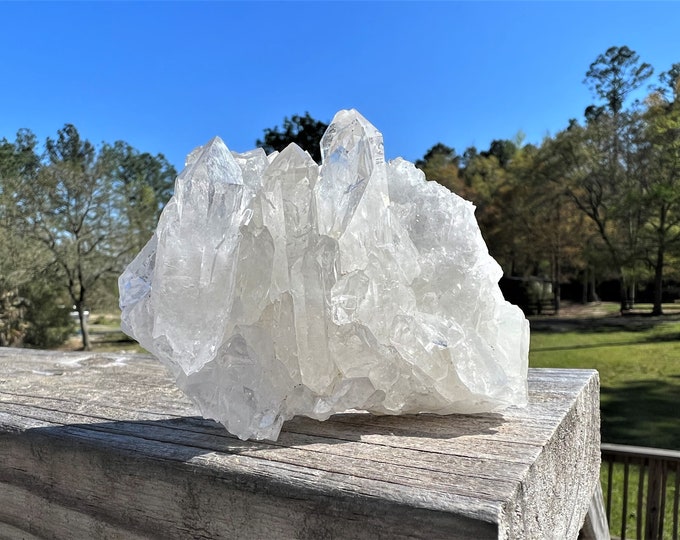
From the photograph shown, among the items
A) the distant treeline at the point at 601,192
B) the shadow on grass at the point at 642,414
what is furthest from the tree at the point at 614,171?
the shadow on grass at the point at 642,414

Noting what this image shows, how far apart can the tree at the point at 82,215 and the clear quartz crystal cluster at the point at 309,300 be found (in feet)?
60.4

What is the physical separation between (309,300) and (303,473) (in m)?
0.34

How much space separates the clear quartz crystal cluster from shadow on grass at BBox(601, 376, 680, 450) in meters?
7.01

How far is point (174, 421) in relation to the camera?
1262 millimetres

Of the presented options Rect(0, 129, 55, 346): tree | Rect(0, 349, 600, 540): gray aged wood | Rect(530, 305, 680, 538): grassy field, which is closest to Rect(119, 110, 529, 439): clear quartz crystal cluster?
Rect(0, 349, 600, 540): gray aged wood

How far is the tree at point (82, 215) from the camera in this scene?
17281 mm

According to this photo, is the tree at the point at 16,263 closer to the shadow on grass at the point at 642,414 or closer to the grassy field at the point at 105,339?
the grassy field at the point at 105,339

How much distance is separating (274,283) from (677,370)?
13.0 metres

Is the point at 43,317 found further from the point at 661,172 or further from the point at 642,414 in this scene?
the point at 661,172

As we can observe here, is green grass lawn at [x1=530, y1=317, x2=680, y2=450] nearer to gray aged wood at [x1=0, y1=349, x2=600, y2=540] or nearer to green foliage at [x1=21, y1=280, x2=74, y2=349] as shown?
gray aged wood at [x1=0, y1=349, x2=600, y2=540]

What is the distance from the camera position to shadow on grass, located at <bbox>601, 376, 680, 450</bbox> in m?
7.21

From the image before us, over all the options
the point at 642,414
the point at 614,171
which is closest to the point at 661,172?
the point at 614,171

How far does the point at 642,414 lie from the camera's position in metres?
8.41

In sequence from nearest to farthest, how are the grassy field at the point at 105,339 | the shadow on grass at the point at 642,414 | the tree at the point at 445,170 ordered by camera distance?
the shadow on grass at the point at 642,414 < the grassy field at the point at 105,339 < the tree at the point at 445,170
